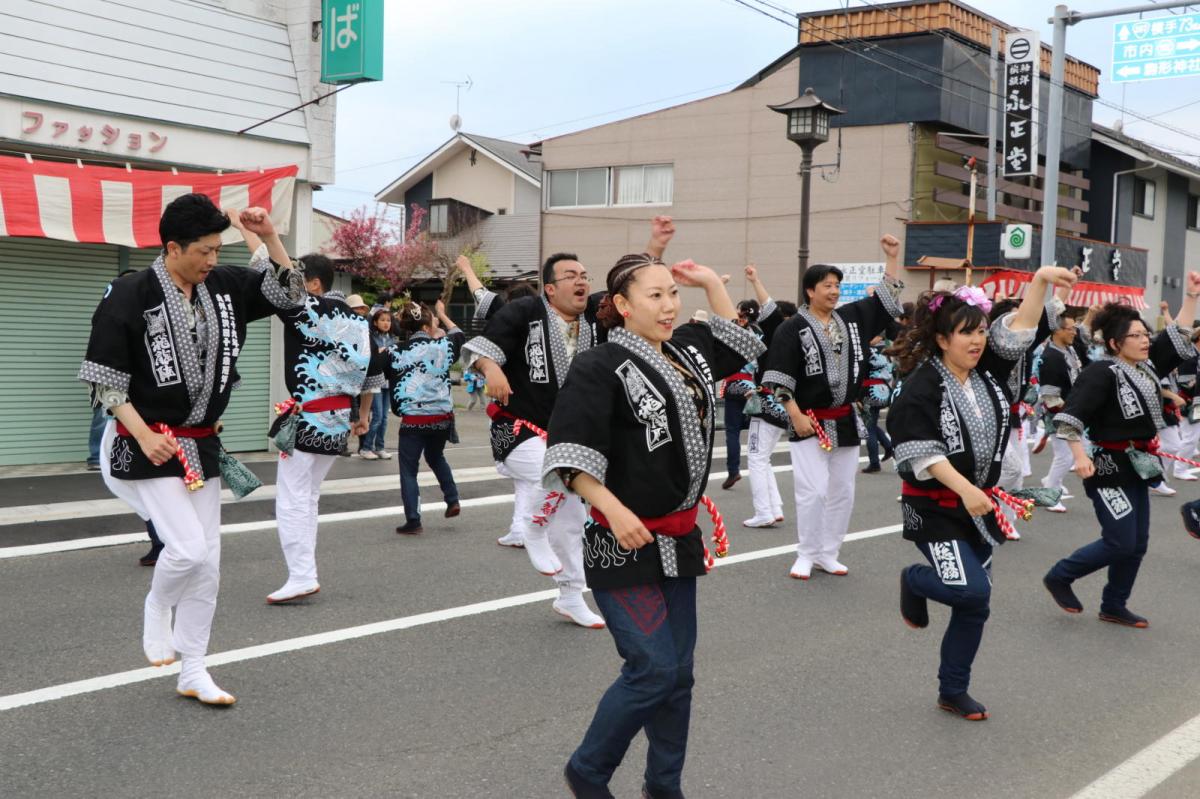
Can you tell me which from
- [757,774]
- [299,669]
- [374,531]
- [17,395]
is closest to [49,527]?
[374,531]

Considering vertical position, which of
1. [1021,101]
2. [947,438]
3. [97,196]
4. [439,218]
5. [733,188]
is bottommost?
[947,438]

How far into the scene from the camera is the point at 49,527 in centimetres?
875

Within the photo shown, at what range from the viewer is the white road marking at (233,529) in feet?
26.0

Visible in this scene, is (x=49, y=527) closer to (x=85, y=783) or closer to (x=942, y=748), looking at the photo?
(x=85, y=783)

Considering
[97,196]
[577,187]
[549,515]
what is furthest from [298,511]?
[577,187]

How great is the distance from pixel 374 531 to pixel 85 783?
5117 millimetres

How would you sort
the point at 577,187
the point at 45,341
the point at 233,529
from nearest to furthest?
the point at 233,529 → the point at 45,341 → the point at 577,187

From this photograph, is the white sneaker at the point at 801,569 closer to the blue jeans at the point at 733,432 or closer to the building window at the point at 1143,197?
the blue jeans at the point at 733,432

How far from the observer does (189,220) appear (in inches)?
179

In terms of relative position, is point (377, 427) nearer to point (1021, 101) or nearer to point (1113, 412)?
point (1113, 412)

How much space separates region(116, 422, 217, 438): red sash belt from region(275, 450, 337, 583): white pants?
1.73 meters

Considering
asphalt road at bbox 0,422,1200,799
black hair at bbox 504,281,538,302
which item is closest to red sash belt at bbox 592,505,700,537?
asphalt road at bbox 0,422,1200,799

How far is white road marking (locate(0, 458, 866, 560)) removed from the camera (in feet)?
26.0

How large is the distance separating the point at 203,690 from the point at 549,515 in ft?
6.12
